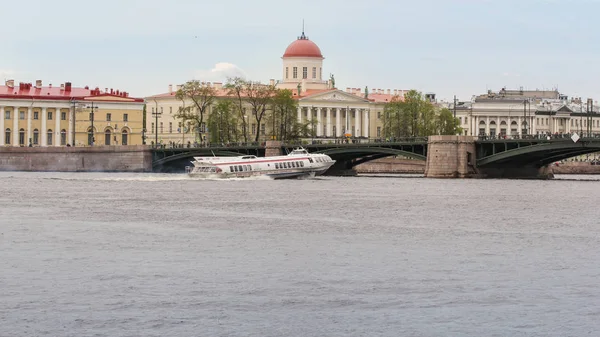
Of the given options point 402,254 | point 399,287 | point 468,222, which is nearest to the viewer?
point 399,287

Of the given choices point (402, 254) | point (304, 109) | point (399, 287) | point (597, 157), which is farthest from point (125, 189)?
point (597, 157)

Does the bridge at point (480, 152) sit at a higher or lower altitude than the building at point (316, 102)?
lower

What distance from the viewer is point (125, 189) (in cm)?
5791

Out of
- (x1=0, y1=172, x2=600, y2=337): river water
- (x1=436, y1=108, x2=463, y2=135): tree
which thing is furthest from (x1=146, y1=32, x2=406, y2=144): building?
(x1=0, y1=172, x2=600, y2=337): river water

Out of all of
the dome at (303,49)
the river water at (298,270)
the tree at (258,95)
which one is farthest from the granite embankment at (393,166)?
the river water at (298,270)

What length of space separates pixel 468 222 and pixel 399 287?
1468 centimetres

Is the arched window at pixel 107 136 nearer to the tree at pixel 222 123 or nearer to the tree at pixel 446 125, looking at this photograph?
the tree at pixel 222 123

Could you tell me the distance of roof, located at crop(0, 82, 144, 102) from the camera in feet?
369

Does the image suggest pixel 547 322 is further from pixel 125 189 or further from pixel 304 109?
pixel 304 109

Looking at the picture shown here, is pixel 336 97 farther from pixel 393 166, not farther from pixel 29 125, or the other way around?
pixel 393 166

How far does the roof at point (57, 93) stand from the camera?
11244cm

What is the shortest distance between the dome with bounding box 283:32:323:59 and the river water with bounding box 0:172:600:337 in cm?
8632

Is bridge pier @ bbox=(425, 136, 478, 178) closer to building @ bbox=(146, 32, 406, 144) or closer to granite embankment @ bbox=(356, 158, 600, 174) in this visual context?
granite embankment @ bbox=(356, 158, 600, 174)

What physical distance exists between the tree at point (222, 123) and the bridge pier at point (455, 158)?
3273 centimetres
